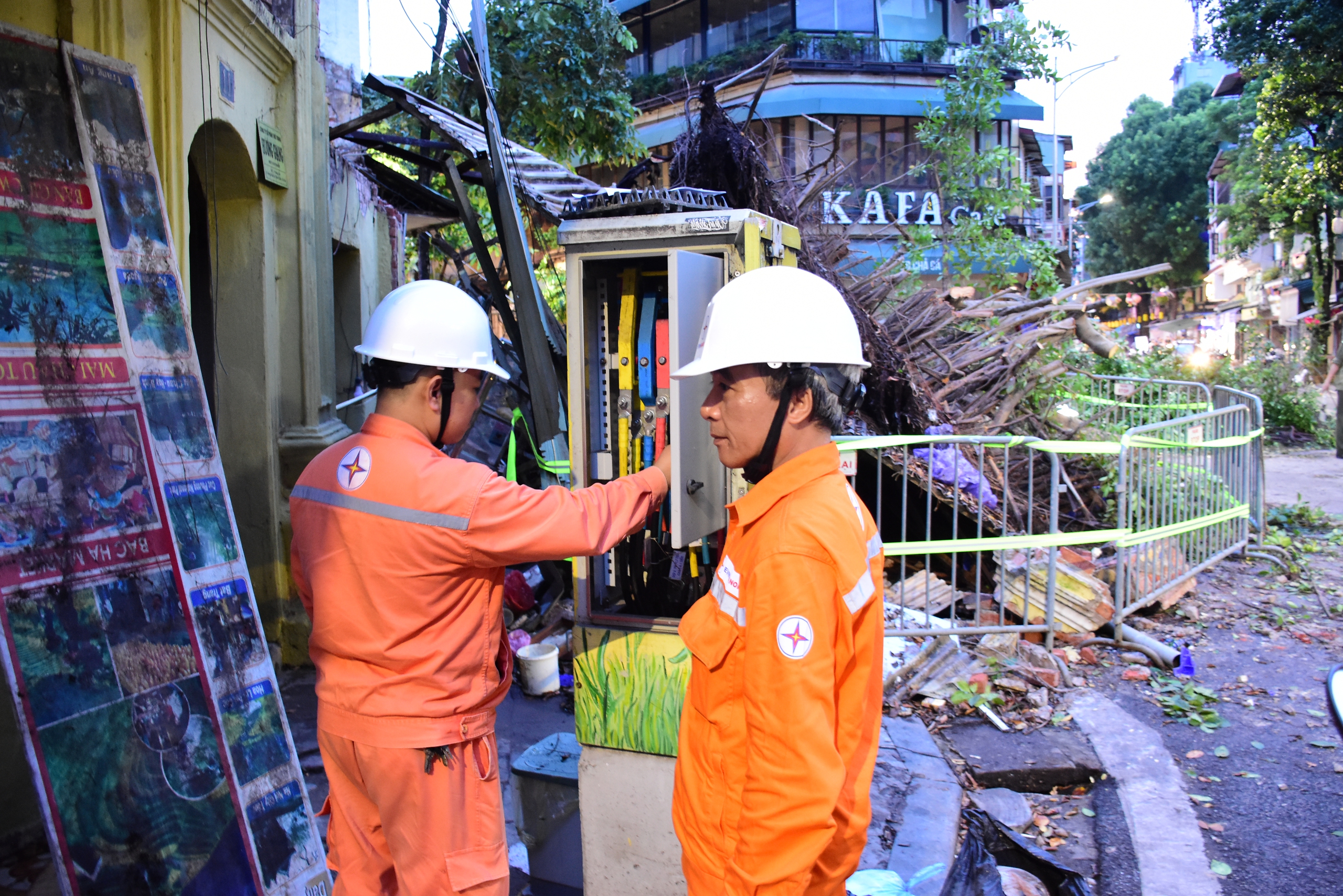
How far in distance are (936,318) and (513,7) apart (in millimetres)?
5344

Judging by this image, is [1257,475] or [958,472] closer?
[958,472]

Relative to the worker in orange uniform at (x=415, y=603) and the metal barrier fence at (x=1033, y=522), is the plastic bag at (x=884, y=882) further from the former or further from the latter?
the metal barrier fence at (x=1033, y=522)

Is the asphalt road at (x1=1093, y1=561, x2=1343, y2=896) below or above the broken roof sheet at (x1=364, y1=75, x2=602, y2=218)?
below

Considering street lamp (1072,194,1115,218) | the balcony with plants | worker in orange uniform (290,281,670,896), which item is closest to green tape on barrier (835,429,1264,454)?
worker in orange uniform (290,281,670,896)

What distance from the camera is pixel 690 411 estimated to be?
8.38ft

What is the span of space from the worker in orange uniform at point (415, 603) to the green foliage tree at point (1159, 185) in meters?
46.2

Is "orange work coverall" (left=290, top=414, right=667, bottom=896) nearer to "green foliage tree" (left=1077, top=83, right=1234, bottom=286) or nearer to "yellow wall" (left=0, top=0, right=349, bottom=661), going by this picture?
"yellow wall" (left=0, top=0, right=349, bottom=661)

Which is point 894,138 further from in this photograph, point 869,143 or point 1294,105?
point 1294,105

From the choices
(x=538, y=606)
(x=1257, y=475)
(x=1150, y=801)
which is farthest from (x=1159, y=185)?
(x=1150, y=801)

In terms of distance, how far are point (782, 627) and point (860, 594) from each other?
176 mm

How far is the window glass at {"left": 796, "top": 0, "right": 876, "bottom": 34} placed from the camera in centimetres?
2870

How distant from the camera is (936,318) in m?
8.84

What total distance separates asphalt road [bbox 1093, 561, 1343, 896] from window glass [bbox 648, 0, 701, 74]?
29.0 m

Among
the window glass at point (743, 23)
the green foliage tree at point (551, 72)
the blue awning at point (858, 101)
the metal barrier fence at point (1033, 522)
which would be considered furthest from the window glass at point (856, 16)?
the metal barrier fence at point (1033, 522)
